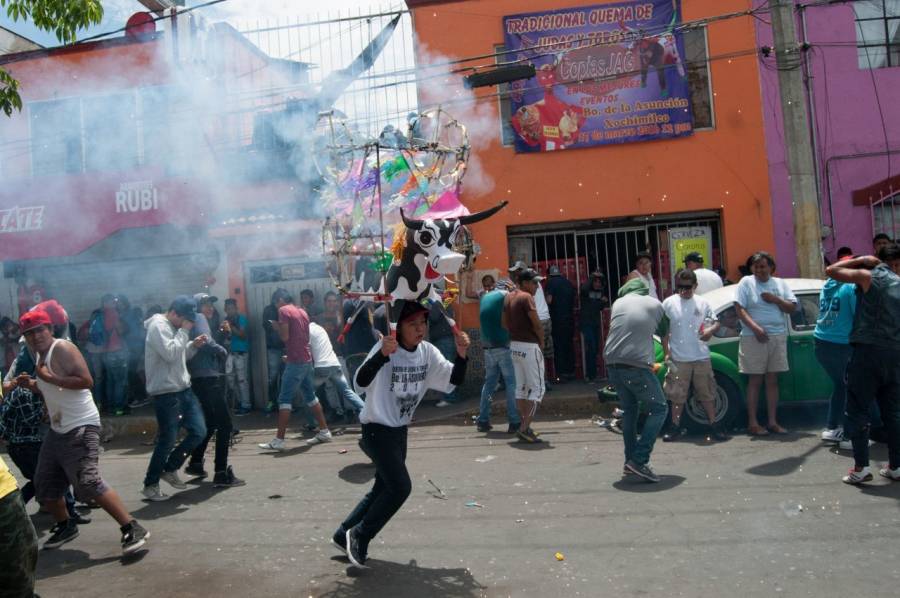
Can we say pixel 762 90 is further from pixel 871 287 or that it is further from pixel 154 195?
pixel 154 195

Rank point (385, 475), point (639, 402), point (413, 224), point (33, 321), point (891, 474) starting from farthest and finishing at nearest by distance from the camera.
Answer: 1. point (639, 402)
2. point (891, 474)
3. point (33, 321)
4. point (385, 475)
5. point (413, 224)

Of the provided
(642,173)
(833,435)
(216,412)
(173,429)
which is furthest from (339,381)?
(642,173)

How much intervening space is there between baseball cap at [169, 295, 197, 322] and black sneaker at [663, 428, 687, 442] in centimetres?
477

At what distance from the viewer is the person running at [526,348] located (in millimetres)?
8078

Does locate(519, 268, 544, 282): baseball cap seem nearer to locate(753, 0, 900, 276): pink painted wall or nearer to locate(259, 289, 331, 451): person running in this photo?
locate(259, 289, 331, 451): person running

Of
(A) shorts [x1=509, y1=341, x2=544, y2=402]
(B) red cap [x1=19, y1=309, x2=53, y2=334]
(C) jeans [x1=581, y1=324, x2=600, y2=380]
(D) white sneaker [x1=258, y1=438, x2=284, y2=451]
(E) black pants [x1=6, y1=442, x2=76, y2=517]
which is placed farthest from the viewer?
(C) jeans [x1=581, y1=324, x2=600, y2=380]

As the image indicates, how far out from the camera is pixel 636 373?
6316 mm

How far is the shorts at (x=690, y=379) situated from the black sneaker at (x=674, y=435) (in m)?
0.38

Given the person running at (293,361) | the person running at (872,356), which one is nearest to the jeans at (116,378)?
the person running at (293,361)

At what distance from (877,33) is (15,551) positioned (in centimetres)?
1279

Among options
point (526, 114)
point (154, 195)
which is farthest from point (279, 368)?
point (526, 114)

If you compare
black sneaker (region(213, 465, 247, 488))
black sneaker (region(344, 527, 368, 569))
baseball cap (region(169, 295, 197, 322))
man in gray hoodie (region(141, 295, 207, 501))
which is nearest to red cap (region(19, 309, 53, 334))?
man in gray hoodie (region(141, 295, 207, 501))

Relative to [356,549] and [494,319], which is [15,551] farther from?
[494,319]

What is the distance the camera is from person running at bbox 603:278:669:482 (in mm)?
6254
